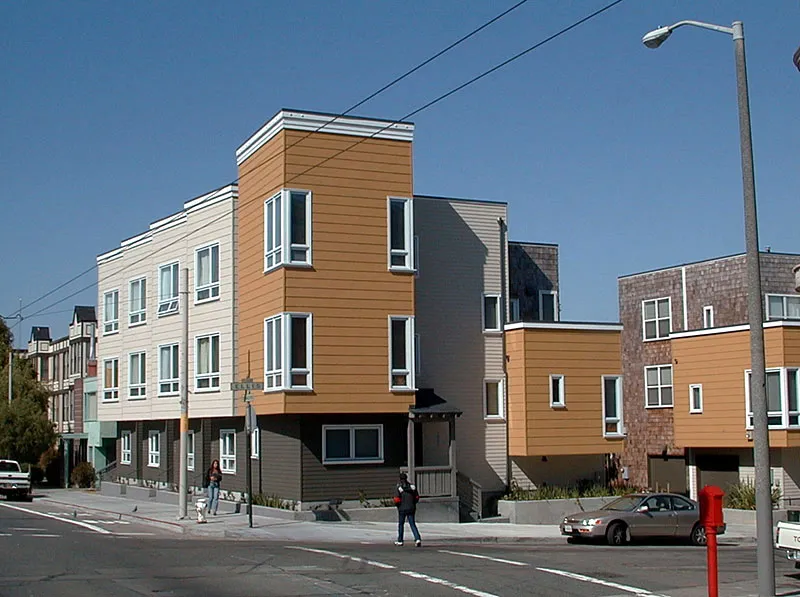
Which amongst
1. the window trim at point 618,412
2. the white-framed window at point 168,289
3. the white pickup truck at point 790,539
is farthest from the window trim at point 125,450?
the white pickup truck at point 790,539

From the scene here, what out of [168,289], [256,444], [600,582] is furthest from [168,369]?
[600,582]

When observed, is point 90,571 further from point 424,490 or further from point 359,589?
point 424,490

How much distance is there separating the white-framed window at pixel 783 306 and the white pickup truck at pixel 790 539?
801 inches

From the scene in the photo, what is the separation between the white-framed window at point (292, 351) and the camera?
29281 mm

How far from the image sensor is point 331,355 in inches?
1174

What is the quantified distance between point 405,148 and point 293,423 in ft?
28.3

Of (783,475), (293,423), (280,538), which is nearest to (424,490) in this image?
(293,423)

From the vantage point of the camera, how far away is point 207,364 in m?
35.8

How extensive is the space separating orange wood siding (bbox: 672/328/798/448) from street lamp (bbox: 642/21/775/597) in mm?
20484

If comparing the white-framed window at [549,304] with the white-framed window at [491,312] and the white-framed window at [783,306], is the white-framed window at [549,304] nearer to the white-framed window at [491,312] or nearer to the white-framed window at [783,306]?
the white-framed window at [491,312]

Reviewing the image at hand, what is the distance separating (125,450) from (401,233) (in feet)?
68.0

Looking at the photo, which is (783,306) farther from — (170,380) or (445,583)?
(445,583)

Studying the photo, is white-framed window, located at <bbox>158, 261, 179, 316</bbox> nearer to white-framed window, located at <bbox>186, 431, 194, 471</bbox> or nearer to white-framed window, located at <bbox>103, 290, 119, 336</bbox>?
white-framed window, located at <bbox>186, 431, 194, 471</bbox>

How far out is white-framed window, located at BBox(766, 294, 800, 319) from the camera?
39.0 metres
